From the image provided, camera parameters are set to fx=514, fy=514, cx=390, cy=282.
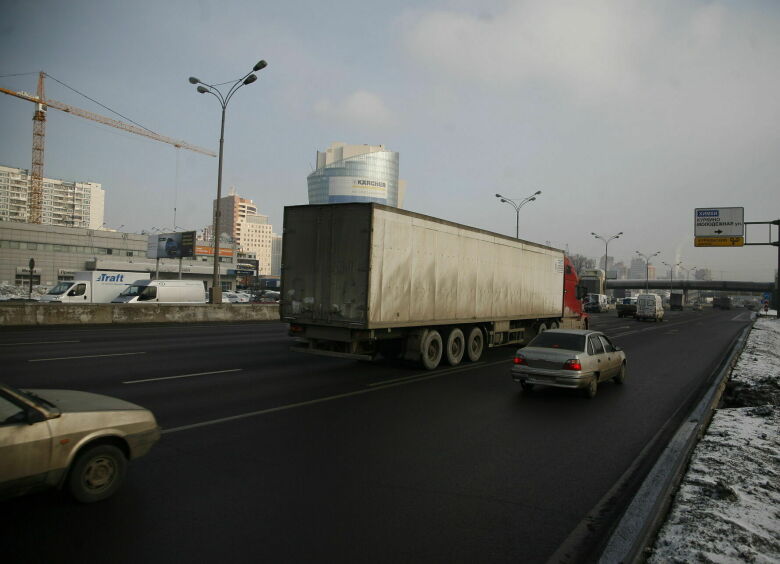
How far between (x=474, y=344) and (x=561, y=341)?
179 inches

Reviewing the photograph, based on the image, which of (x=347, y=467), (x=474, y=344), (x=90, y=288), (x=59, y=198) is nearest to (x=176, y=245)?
(x=90, y=288)

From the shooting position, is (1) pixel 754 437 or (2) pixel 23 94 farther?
(2) pixel 23 94

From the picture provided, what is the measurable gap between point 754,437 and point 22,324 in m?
24.9

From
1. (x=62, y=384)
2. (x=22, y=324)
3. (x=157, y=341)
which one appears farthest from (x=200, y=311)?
(x=62, y=384)

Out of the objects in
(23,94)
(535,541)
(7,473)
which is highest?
(23,94)

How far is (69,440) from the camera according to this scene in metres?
4.25

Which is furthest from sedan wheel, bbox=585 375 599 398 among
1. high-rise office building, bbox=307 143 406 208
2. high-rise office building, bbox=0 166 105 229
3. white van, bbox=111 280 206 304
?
high-rise office building, bbox=0 166 105 229

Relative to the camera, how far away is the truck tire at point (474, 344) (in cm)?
1436

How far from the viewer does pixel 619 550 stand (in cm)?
391

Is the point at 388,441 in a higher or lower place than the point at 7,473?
lower

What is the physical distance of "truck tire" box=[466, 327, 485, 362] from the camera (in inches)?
565

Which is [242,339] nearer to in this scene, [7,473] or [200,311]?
[200,311]

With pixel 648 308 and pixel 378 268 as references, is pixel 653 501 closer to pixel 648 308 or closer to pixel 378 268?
pixel 378 268

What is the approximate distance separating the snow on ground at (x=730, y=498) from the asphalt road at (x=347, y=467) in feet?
1.79
